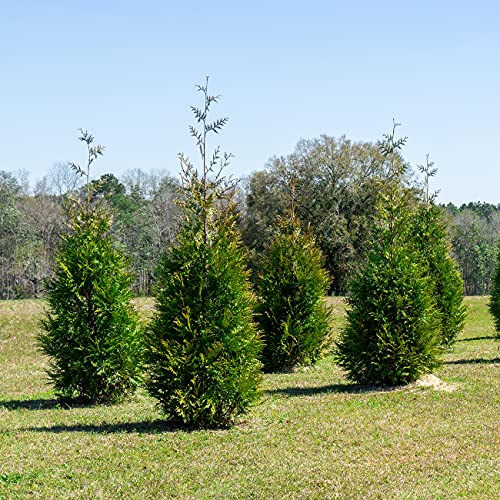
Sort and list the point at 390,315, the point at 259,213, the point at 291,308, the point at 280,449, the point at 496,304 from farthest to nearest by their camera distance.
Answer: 1. the point at 259,213
2. the point at 496,304
3. the point at 291,308
4. the point at 390,315
5. the point at 280,449

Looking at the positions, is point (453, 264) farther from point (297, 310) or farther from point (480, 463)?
point (480, 463)

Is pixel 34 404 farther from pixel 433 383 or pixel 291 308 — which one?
pixel 433 383

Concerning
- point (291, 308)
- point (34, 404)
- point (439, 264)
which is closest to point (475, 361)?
point (439, 264)

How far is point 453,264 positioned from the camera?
22.6 metres

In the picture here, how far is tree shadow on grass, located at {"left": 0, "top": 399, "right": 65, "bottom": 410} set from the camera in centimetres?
1434

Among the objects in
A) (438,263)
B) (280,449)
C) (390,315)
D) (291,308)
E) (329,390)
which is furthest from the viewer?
(438,263)

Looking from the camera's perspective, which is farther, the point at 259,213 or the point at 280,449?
the point at 259,213

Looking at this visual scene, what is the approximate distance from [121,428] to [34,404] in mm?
4503

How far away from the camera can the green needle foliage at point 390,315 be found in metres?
14.6

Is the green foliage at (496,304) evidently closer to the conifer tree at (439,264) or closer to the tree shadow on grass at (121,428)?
the conifer tree at (439,264)

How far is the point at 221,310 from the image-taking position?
449 inches

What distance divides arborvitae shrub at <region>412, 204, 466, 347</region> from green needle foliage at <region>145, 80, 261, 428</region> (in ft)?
38.6

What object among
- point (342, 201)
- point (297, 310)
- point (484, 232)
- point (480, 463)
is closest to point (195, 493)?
point (480, 463)

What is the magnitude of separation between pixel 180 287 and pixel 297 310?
8242 millimetres
